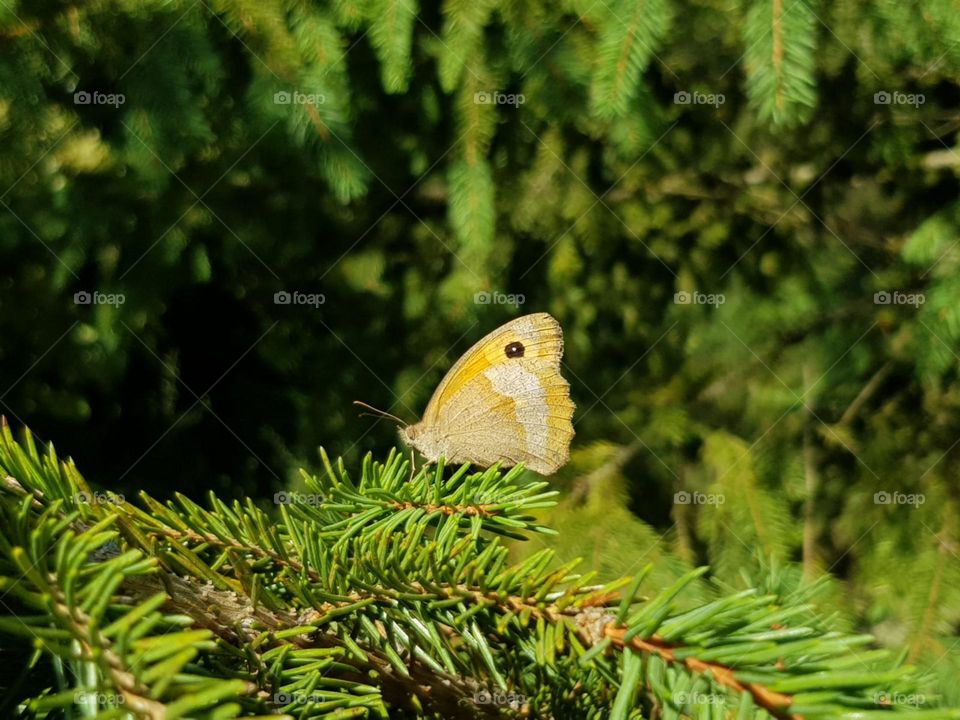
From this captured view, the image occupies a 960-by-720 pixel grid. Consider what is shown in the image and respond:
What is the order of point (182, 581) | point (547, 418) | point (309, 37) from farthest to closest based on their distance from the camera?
point (309, 37), point (547, 418), point (182, 581)

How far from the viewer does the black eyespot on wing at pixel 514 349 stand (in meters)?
1.32

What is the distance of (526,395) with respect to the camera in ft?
4.53

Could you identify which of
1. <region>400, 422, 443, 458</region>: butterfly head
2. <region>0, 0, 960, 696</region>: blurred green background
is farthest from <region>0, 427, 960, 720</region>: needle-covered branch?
<region>0, 0, 960, 696</region>: blurred green background

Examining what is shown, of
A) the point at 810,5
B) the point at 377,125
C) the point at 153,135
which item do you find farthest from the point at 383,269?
the point at 810,5

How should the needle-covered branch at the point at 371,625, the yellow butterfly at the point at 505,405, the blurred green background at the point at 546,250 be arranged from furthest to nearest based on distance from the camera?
the blurred green background at the point at 546,250 → the yellow butterfly at the point at 505,405 → the needle-covered branch at the point at 371,625

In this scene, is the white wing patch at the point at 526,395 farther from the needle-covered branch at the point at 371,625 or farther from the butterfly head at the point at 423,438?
the needle-covered branch at the point at 371,625

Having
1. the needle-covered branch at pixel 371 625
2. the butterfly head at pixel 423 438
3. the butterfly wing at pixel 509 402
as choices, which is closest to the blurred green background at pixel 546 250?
the butterfly wing at pixel 509 402

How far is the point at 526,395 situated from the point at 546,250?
128 cm

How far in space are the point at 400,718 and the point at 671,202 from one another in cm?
223

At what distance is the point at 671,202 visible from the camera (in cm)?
268

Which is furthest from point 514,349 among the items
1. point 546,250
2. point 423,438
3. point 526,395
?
point 546,250

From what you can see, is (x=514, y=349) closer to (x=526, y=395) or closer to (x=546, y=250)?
(x=526, y=395)

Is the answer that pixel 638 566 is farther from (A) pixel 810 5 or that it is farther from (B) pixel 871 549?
(A) pixel 810 5

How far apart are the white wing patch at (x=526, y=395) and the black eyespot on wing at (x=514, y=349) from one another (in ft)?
0.06
